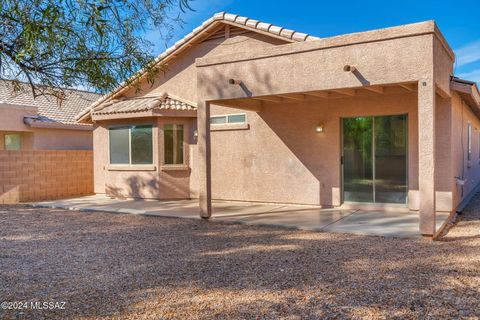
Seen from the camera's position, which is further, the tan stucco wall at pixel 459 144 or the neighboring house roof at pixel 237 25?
the neighboring house roof at pixel 237 25

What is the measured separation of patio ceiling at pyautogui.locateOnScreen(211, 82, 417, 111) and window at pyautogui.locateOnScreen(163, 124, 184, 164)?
3383mm

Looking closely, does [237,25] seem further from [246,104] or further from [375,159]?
[375,159]

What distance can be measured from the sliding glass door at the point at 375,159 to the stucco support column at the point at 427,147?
3.50 m

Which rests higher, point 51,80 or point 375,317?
point 51,80

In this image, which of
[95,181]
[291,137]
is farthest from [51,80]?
[95,181]

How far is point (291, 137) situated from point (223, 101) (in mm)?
3090

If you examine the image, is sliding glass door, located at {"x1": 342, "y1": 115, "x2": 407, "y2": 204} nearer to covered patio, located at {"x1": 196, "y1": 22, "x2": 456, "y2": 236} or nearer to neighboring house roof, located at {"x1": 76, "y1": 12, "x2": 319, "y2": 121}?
covered patio, located at {"x1": 196, "y1": 22, "x2": 456, "y2": 236}

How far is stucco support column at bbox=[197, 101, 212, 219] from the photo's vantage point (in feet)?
36.8

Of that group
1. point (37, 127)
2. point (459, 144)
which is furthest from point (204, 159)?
point (37, 127)

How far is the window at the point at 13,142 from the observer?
20578 millimetres

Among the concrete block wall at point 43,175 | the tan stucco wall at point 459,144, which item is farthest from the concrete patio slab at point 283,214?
the tan stucco wall at point 459,144

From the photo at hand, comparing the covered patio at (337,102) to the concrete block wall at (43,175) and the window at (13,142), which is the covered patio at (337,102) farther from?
the window at (13,142)

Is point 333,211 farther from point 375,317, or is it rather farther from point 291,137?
point 375,317

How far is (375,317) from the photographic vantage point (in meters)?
4.76
